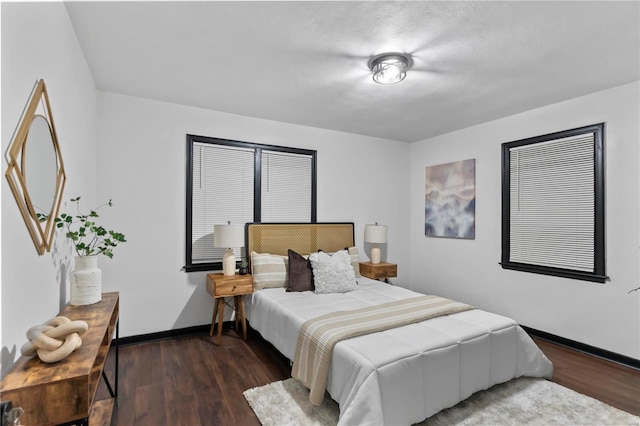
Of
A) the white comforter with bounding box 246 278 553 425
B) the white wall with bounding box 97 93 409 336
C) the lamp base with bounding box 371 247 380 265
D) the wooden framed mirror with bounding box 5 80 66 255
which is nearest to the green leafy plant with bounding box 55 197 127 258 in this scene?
the wooden framed mirror with bounding box 5 80 66 255

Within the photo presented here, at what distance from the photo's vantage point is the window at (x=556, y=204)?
326 cm

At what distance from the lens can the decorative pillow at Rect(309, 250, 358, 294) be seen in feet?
11.4

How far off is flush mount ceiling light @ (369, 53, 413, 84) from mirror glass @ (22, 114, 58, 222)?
7.32ft

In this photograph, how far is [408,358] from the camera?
2016 millimetres

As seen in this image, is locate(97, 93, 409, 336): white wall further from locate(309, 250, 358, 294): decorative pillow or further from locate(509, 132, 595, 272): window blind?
locate(509, 132, 595, 272): window blind

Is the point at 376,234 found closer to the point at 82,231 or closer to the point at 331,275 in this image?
the point at 331,275

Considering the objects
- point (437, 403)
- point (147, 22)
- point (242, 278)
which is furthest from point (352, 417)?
point (147, 22)

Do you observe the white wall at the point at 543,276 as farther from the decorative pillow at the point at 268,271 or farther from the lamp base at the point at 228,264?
the lamp base at the point at 228,264

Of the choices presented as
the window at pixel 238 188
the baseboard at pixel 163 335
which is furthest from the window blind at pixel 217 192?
the baseboard at pixel 163 335

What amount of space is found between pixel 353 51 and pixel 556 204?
9.48 ft

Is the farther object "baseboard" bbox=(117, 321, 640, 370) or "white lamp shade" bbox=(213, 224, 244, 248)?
"white lamp shade" bbox=(213, 224, 244, 248)

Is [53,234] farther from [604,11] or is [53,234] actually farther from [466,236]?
[466,236]

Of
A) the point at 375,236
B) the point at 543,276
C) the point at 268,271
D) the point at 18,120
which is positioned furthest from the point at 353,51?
the point at 543,276

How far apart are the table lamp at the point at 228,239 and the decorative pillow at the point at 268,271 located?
27 centimetres
